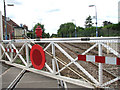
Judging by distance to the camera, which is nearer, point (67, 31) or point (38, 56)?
point (38, 56)

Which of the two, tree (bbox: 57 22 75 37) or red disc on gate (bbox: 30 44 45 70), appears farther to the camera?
tree (bbox: 57 22 75 37)

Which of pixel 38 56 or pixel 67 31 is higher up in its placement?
pixel 67 31

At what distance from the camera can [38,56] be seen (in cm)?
514

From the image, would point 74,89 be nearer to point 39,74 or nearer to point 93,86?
point 93,86

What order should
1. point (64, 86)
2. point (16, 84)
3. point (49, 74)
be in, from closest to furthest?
point (64, 86) → point (16, 84) → point (49, 74)

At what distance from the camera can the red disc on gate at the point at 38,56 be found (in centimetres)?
490

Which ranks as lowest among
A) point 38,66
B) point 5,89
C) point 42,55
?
point 5,89

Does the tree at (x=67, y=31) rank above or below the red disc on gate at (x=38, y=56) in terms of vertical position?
above

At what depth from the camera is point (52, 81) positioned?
14.6 ft

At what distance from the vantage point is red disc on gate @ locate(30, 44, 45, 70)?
16.1ft

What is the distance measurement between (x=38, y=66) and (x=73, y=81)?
160cm

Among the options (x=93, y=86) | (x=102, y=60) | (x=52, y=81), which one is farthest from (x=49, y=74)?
(x=102, y=60)

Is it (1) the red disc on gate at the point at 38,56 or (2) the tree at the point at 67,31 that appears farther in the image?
(2) the tree at the point at 67,31

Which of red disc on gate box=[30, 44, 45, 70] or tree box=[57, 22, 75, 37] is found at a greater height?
tree box=[57, 22, 75, 37]
